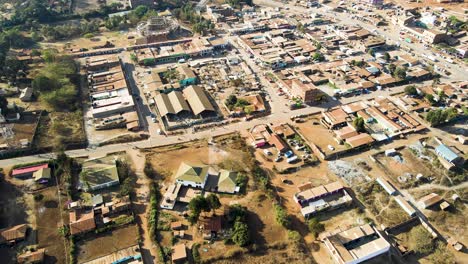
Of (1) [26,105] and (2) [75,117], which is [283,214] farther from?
(1) [26,105]

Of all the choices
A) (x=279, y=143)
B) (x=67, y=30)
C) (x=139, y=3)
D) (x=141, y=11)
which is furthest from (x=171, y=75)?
(x=139, y=3)

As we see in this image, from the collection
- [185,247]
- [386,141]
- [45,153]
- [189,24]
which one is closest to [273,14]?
[189,24]

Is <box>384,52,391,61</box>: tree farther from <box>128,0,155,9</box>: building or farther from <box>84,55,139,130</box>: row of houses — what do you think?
<box>128,0,155,9</box>: building

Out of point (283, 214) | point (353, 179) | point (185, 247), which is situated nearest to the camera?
point (185, 247)

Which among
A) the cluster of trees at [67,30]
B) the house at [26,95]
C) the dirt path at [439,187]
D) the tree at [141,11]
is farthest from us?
the tree at [141,11]

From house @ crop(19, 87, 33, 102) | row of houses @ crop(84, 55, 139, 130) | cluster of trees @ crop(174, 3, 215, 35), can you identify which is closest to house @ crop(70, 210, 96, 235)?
row of houses @ crop(84, 55, 139, 130)

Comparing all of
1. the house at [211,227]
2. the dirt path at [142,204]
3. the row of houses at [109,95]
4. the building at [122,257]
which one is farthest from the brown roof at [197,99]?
the building at [122,257]

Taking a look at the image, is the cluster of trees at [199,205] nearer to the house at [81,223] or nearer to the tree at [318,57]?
the house at [81,223]
